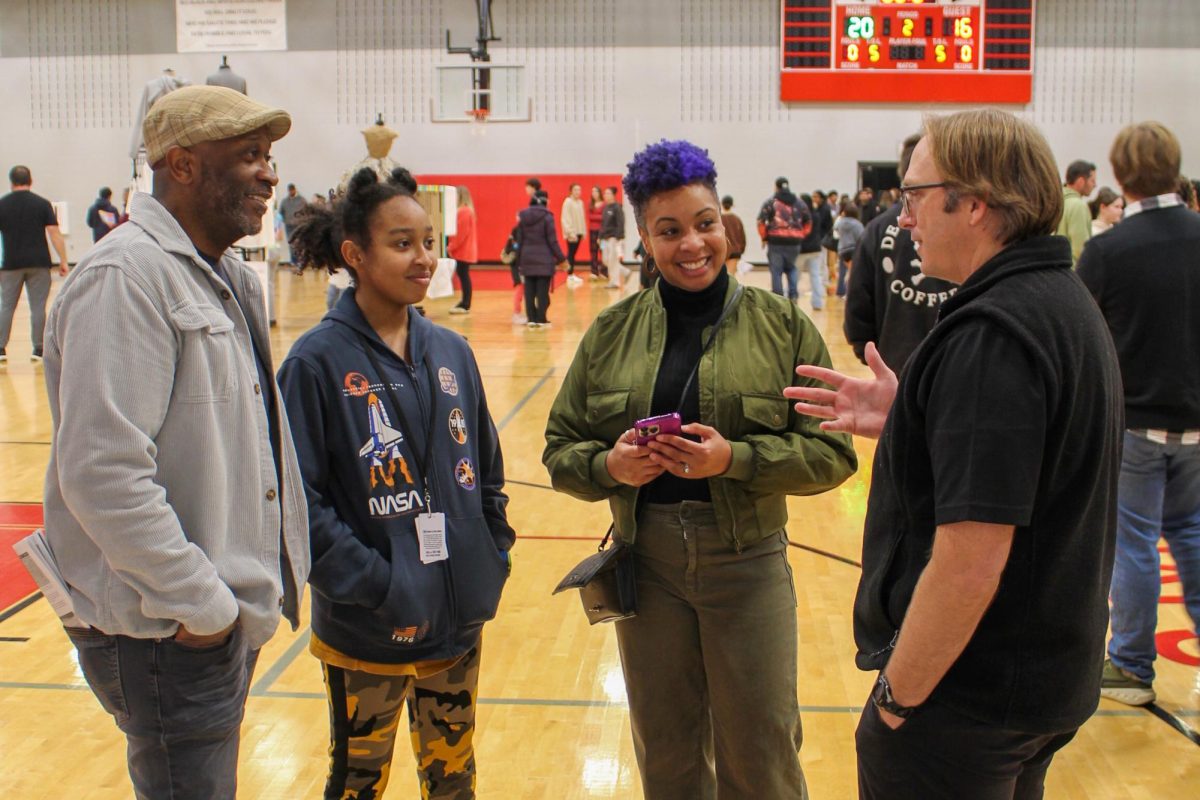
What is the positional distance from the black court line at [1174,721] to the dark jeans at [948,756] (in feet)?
6.77

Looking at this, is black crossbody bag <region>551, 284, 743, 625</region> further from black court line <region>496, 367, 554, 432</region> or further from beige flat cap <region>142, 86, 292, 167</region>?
black court line <region>496, 367, 554, 432</region>

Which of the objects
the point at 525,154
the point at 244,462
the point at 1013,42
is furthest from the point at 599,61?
the point at 244,462

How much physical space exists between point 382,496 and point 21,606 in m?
3.09

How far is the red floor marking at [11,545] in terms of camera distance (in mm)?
4980

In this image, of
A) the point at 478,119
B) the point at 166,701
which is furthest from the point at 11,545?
the point at 478,119

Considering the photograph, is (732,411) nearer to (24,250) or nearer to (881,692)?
(881,692)

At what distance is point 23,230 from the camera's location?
10.8 metres

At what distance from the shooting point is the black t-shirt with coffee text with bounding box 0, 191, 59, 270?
35.2 ft

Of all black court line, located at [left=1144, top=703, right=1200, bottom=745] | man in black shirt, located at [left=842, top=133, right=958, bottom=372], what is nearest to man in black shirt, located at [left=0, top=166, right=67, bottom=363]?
man in black shirt, located at [left=842, top=133, right=958, bottom=372]

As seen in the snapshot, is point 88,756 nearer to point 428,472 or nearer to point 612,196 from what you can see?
point 428,472

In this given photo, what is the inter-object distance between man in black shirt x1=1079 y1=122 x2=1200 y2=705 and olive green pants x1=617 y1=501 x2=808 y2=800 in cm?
165

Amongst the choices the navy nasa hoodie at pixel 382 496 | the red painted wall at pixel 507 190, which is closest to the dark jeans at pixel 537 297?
the red painted wall at pixel 507 190

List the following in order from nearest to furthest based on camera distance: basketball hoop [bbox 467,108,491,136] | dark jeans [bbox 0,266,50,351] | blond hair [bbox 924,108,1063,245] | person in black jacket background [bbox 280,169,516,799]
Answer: blond hair [bbox 924,108,1063,245] < person in black jacket background [bbox 280,169,516,799] < dark jeans [bbox 0,266,50,351] < basketball hoop [bbox 467,108,491,136]

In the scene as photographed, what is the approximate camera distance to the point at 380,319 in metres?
2.65
